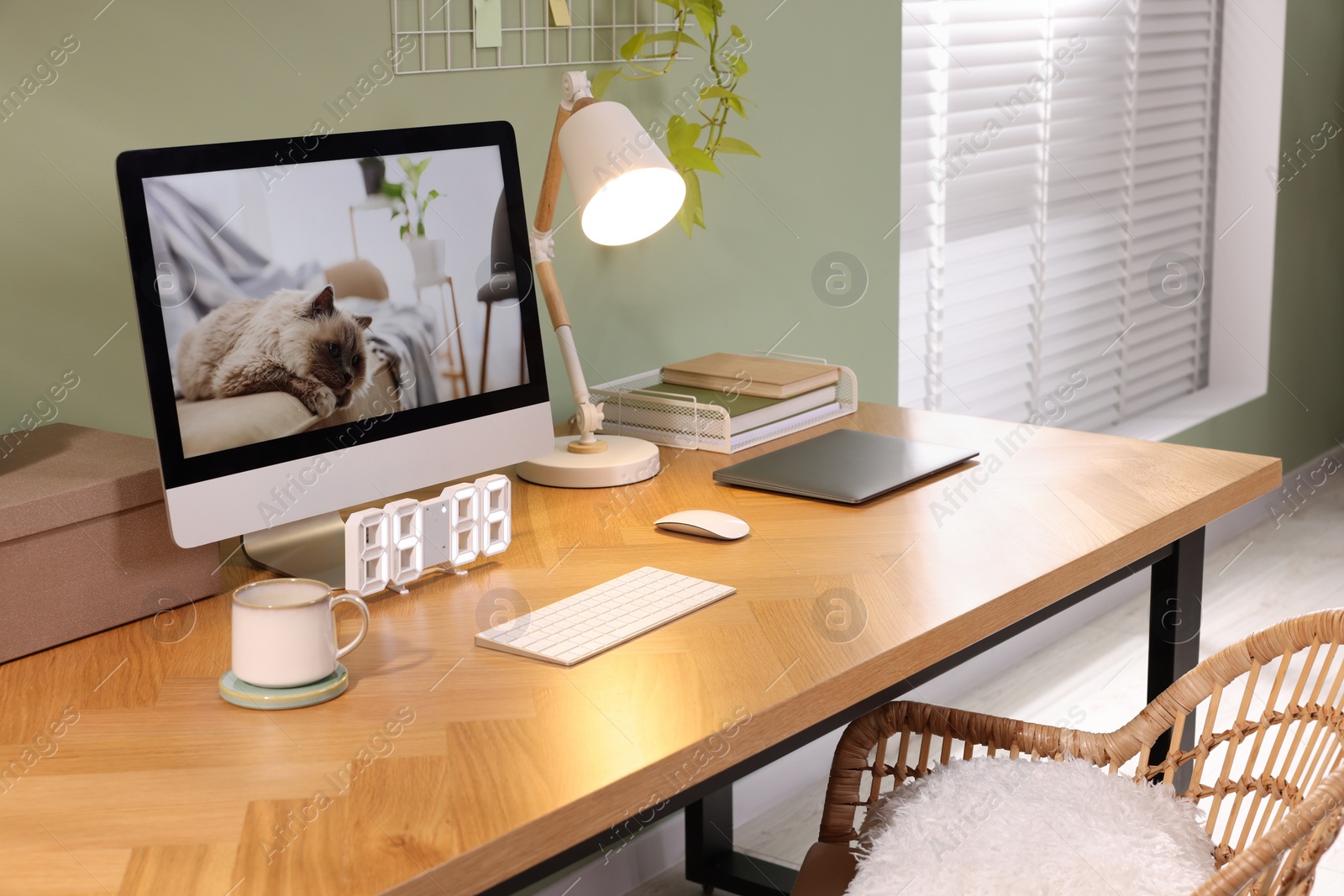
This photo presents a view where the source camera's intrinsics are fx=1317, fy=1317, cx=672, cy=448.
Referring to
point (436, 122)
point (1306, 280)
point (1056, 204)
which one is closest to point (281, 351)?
point (436, 122)

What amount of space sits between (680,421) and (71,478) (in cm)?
84

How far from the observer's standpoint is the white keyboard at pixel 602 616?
3.73 feet

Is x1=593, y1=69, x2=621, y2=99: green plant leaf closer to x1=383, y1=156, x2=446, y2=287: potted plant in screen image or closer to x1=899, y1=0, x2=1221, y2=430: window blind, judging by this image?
x1=383, y1=156, x2=446, y2=287: potted plant in screen image

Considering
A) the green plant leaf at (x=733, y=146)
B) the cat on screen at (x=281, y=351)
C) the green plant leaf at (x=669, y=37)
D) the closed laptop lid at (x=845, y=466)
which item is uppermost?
the green plant leaf at (x=669, y=37)

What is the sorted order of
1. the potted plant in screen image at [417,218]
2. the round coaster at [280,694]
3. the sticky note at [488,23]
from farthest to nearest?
the sticky note at [488,23]
the potted plant in screen image at [417,218]
the round coaster at [280,694]

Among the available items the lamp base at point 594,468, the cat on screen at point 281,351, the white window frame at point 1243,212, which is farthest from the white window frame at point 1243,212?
the cat on screen at point 281,351

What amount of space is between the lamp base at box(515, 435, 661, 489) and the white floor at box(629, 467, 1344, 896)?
0.82 meters

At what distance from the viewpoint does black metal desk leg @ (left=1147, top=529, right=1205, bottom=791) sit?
1.57 m

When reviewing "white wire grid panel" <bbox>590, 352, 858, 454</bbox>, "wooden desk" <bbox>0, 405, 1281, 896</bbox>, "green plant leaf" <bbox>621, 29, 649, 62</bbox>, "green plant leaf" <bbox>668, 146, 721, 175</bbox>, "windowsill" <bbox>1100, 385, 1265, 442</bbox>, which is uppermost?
"green plant leaf" <bbox>621, 29, 649, 62</bbox>

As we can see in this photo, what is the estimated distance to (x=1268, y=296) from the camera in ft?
12.6

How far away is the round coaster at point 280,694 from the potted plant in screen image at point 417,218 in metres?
0.47

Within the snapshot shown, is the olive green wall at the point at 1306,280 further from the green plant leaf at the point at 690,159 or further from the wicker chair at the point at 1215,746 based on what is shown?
the wicker chair at the point at 1215,746

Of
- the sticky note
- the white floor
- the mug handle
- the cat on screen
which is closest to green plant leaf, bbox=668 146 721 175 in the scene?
the sticky note

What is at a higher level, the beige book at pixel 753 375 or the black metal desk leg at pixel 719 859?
the beige book at pixel 753 375
